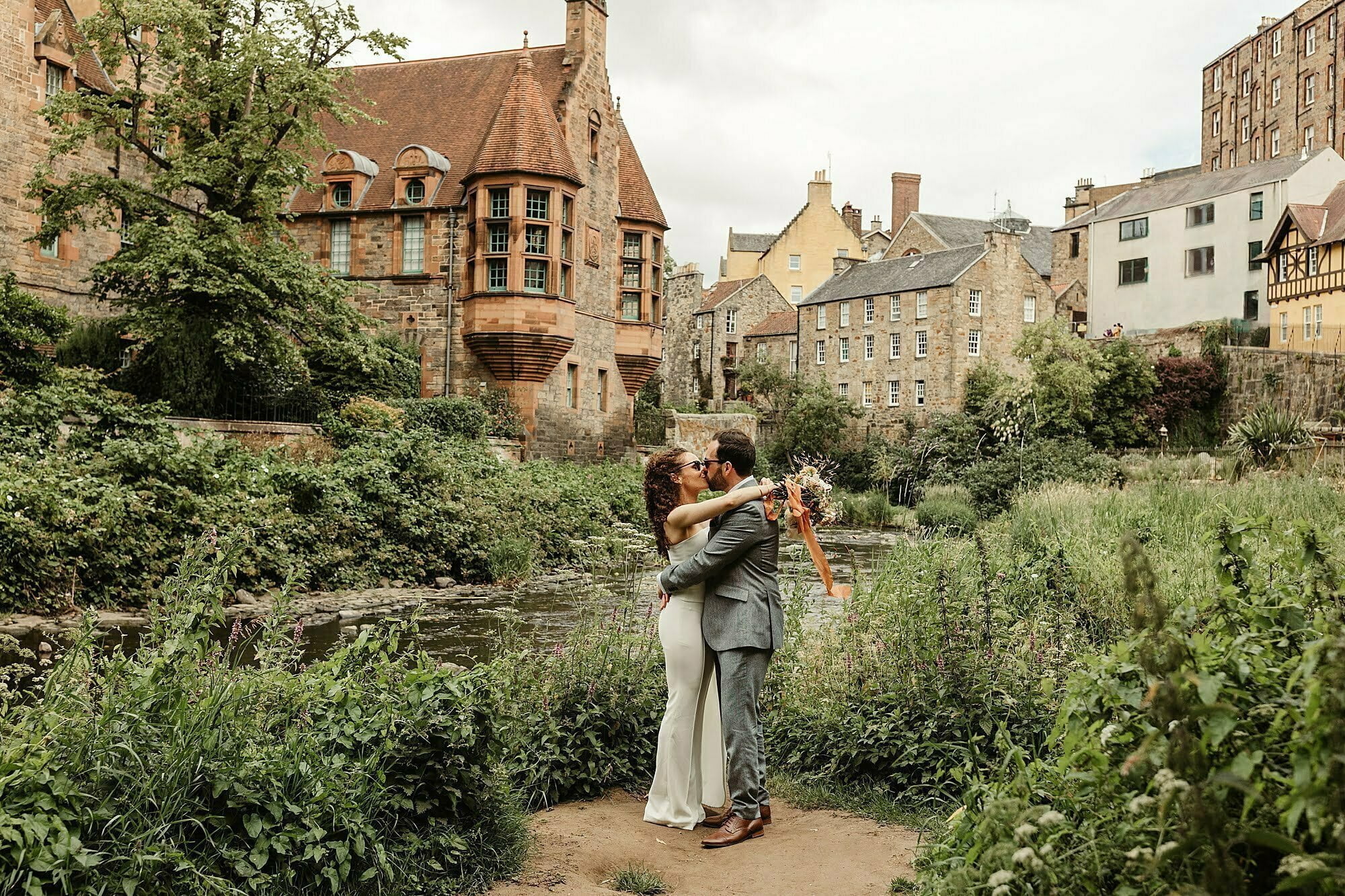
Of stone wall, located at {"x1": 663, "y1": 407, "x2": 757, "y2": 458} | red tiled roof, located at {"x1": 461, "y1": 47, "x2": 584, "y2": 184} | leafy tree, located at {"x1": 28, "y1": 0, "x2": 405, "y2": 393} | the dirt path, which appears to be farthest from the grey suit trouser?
stone wall, located at {"x1": 663, "y1": 407, "x2": 757, "y2": 458}

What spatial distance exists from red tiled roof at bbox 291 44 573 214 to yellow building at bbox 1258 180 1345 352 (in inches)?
1034

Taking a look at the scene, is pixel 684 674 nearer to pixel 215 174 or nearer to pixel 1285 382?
pixel 215 174

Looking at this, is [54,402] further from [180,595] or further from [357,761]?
[357,761]

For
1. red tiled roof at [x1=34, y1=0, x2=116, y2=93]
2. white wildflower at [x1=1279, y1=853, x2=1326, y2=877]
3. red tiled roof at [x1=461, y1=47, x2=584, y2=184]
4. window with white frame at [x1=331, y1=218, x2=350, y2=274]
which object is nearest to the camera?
white wildflower at [x1=1279, y1=853, x2=1326, y2=877]

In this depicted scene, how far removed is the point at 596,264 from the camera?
3147 cm

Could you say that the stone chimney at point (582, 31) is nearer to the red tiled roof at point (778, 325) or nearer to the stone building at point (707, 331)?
the red tiled roof at point (778, 325)

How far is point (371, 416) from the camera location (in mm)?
22078

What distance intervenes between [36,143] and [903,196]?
163 feet

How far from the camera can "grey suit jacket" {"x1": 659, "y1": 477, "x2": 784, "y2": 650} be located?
17.6ft

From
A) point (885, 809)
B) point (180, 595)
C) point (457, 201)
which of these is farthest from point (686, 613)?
point (457, 201)

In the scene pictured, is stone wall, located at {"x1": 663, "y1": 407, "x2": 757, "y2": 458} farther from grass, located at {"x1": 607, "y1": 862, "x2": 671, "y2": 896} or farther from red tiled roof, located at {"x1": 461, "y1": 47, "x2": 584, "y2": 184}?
grass, located at {"x1": 607, "y1": 862, "x2": 671, "y2": 896}

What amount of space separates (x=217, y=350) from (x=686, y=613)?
55.8ft

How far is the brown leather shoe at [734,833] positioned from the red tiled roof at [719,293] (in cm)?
5310

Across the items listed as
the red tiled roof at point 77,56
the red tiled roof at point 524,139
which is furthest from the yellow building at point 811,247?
the red tiled roof at point 77,56
